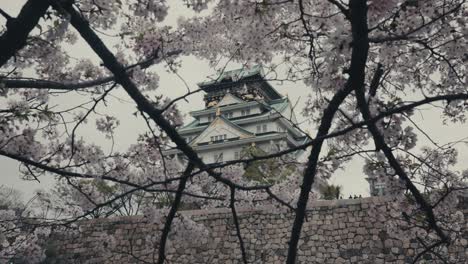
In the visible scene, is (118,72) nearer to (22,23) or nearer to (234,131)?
(22,23)

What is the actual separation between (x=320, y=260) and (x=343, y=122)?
5.59 m

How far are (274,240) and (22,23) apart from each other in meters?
6.94

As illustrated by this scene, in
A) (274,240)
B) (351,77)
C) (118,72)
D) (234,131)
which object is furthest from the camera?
(234,131)

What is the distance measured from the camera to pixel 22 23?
1.90 meters

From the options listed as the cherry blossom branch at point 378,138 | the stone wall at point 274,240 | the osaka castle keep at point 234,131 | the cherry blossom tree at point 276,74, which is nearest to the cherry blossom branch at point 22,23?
the cherry blossom tree at point 276,74

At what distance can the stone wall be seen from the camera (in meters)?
7.41

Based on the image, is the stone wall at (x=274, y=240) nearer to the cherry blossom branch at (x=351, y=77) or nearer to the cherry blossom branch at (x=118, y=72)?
the cherry blossom branch at (x=351, y=77)

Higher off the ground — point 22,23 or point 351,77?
point 22,23

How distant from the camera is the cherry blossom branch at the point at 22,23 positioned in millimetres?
1887

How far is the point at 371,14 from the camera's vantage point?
1.65m

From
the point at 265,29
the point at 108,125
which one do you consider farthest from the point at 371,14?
the point at 108,125

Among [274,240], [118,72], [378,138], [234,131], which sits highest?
[234,131]

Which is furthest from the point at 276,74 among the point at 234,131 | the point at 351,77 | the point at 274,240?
the point at 234,131

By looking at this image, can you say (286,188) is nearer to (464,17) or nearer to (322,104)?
(322,104)
